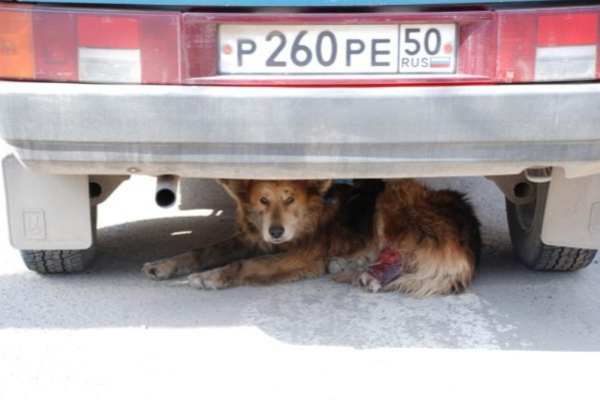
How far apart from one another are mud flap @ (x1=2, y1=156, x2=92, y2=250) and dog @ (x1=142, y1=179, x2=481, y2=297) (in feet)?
2.07

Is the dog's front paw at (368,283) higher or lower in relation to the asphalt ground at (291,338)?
higher

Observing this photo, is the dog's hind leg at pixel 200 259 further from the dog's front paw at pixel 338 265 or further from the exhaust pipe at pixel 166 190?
the exhaust pipe at pixel 166 190

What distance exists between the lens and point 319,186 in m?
4.79

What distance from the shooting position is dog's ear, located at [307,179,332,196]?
4.77 meters

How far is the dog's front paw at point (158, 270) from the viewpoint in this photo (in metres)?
4.73

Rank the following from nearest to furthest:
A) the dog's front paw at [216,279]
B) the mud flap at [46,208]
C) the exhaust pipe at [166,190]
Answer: the exhaust pipe at [166,190] → the mud flap at [46,208] → the dog's front paw at [216,279]

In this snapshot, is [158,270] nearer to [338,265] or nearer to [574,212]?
[338,265]

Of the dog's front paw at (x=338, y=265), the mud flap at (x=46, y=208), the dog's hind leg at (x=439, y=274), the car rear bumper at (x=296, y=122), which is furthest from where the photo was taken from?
the dog's front paw at (x=338, y=265)

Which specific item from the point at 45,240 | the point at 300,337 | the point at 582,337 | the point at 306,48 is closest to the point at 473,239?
the point at 582,337

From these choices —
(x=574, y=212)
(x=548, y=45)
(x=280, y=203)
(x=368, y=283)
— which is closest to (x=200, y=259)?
(x=280, y=203)

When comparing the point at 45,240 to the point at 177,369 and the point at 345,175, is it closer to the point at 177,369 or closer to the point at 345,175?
the point at 177,369

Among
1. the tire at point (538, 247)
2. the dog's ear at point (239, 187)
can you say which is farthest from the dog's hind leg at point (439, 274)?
the dog's ear at point (239, 187)

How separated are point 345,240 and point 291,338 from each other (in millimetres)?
1085

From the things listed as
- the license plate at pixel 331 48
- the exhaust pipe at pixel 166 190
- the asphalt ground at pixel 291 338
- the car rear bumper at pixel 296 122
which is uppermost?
the license plate at pixel 331 48
